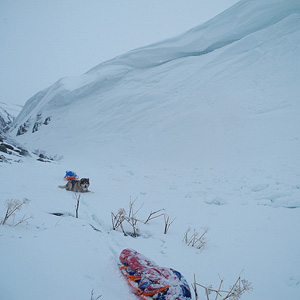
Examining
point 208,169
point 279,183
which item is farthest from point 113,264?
point 208,169

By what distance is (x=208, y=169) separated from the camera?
248 inches

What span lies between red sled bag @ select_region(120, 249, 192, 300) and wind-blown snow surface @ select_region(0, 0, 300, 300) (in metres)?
0.10

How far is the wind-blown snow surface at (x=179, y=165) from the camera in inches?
63.8

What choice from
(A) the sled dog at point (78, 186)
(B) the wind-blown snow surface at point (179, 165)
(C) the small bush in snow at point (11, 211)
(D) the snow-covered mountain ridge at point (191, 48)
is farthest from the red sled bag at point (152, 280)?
(D) the snow-covered mountain ridge at point (191, 48)

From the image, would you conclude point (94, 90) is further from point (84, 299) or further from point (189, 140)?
point (84, 299)

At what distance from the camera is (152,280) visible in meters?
1.35

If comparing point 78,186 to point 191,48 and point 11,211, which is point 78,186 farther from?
point 191,48

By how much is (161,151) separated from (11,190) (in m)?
6.68

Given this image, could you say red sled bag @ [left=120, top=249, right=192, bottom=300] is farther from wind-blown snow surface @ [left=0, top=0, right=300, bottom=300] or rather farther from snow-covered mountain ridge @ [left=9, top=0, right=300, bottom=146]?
snow-covered mountain ridge @ [left=9, top=0, right=300, bottom=146]

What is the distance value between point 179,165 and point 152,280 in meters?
6.07

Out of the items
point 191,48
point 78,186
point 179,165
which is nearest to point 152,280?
point 78,186

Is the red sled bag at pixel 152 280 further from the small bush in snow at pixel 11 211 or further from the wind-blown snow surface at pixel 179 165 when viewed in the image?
the small bush in snow at pixel 11 211

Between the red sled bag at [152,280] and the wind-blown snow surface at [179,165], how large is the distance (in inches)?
3.8

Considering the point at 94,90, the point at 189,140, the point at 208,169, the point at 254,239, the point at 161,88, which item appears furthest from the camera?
the point at 94,90
